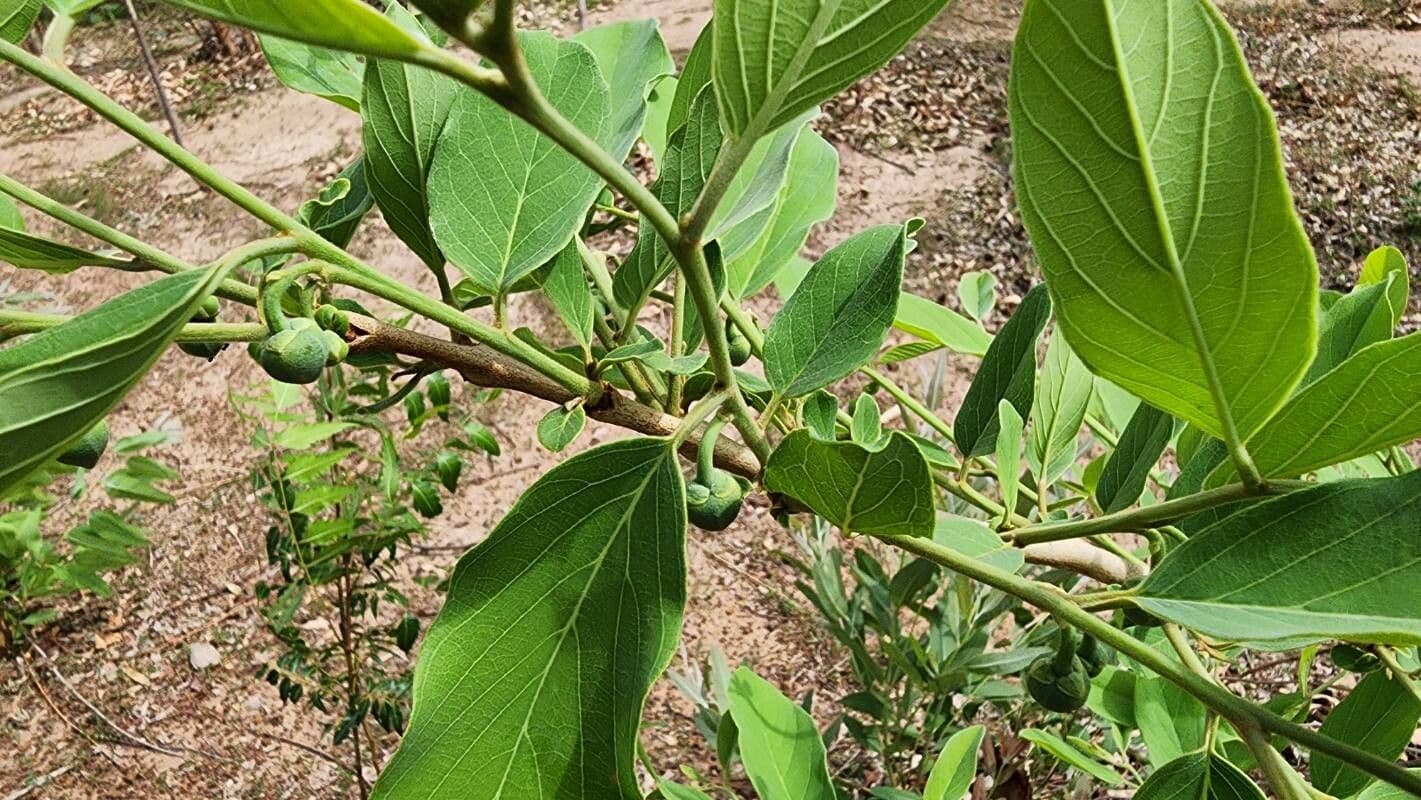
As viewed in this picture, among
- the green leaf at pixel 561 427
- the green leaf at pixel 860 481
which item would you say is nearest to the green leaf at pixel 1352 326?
the green leaf at pixel 860 481

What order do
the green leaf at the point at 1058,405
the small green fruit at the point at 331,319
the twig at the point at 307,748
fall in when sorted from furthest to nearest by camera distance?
the twig at the point at 307,748 < the green leaf at the point at 1058,405 < the small green fruit at the point at 331,319

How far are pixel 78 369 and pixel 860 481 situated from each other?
0.86 ft

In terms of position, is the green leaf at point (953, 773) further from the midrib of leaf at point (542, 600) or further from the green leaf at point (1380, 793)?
the midrib of leaf at point (542, 600)

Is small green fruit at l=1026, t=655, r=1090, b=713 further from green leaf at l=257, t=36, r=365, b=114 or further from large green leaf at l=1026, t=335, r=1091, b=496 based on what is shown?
green leaf at l=257, t=36, r=365, b=114

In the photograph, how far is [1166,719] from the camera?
2.61 feet

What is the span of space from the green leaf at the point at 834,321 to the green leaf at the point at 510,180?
116 millimetres

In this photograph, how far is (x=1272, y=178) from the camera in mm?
293

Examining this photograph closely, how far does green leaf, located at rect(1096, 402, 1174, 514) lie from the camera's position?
575mm

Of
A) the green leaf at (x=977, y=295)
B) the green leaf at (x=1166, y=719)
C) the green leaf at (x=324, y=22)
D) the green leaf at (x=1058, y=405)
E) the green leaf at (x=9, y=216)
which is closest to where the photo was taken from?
the green leaf at (x=324, y=22)

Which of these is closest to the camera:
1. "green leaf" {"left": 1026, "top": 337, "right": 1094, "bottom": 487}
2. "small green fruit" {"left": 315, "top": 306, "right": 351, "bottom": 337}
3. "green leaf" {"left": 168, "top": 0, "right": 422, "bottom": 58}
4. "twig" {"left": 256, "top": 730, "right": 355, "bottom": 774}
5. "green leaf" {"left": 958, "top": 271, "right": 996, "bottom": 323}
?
"green leaf" {"left": 168, "top": 0, "right": 422, "bottom": 58}

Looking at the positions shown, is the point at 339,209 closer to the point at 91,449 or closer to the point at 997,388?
the point at 91,449

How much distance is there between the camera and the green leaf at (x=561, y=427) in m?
0.47

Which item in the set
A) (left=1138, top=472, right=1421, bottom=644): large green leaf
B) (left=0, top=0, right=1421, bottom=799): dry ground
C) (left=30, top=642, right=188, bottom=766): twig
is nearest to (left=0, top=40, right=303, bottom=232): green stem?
(left=1138, top=472, right=1421, bottom=644): large green leaf

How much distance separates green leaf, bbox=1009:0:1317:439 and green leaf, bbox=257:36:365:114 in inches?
16.1
